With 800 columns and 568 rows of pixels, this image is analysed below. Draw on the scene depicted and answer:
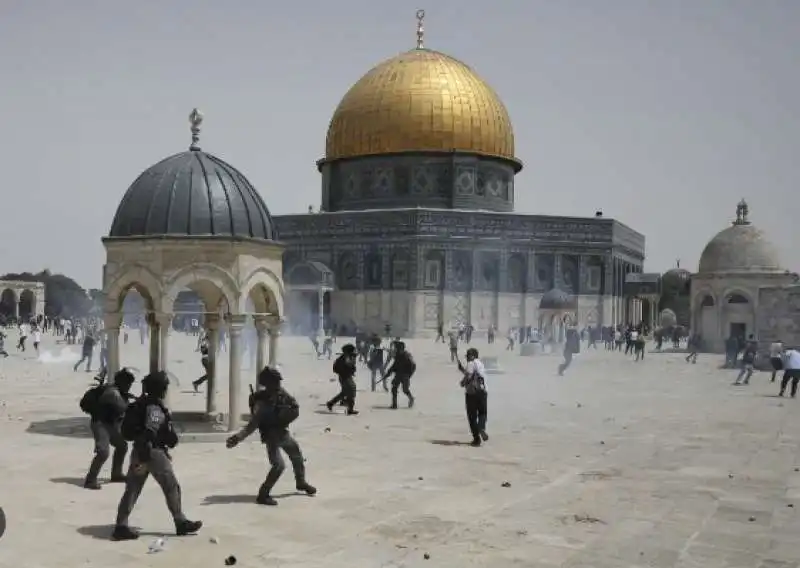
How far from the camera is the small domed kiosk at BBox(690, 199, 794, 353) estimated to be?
Result: 147ft

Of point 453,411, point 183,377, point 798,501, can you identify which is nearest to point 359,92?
point 183,377

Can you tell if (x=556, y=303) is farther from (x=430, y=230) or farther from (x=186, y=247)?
(x=186, y=247)

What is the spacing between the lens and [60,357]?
3462cm

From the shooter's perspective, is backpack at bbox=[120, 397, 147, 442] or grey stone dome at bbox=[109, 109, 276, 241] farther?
grey stone dome at bbox=[109, 109, 276, 241]

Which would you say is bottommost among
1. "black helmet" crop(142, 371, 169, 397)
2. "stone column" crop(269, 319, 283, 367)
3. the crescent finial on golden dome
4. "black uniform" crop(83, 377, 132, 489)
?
"black uniform" crop(83, 377, 132, 489)

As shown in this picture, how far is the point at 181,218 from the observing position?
47.3 feet

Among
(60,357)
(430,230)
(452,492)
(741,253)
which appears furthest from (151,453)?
(430,230)

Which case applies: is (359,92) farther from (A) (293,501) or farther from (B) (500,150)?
(A) (293,501)

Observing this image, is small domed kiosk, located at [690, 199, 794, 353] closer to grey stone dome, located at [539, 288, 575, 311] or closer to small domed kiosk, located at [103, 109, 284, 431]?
grey stone dome, located at [539, 288, 575, 311]

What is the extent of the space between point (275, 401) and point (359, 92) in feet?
197

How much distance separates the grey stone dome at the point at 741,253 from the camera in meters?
45.6

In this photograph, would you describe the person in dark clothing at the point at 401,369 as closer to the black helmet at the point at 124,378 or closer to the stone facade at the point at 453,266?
the black helmet at the point at 124,378

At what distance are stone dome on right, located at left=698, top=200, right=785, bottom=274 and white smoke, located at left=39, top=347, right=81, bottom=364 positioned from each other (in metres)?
29.0

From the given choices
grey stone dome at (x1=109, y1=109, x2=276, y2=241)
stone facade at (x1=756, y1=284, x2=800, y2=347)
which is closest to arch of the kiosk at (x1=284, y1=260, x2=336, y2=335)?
stone facade at (x1=756, y1=284, x2=800, y2=347)
